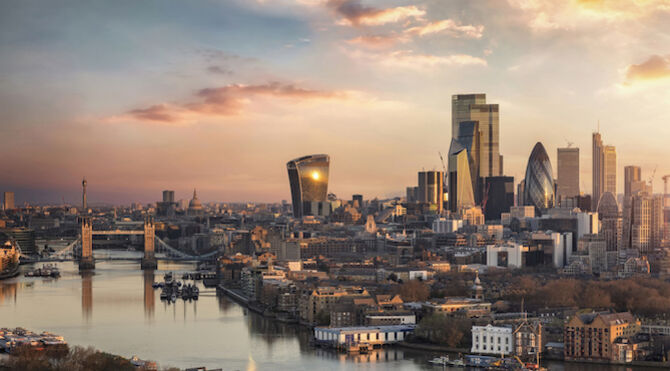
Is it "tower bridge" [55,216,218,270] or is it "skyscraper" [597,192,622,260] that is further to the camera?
"skyscraper" [597,192,622,260]

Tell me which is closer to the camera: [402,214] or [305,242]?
[305,242]

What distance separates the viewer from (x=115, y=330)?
1541cm

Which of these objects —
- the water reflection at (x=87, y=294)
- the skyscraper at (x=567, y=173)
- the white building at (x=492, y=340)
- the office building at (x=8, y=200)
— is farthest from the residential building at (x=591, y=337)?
the office building at (x=8, y=200)

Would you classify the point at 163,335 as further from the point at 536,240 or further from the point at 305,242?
the point at 305,242

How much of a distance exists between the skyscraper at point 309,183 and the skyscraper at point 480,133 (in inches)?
286

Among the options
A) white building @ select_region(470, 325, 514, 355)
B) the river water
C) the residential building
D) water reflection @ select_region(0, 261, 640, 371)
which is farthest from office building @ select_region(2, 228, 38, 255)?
the residential building

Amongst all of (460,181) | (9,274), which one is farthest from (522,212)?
(9,274)

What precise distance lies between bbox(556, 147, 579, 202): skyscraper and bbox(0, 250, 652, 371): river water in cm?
3454

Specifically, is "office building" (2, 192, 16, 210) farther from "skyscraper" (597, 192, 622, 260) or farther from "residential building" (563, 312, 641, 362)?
"residential building" (563, 312, 641, 362)

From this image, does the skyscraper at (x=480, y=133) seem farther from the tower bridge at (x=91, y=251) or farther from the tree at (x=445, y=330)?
the tree at (x=445, y=330)

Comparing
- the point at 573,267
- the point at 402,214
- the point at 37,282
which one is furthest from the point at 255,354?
the point at 402,214

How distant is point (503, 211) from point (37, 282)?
31.4m

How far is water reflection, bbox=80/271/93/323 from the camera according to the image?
17525 millimetres

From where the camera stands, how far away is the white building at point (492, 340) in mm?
13156
